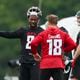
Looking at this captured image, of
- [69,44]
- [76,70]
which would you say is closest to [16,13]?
[76,70]

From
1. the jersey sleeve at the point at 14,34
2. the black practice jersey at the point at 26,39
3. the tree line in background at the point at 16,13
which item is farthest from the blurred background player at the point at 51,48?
the tree line in background at the point at 16,13

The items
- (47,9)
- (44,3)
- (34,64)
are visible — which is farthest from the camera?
(44,3)

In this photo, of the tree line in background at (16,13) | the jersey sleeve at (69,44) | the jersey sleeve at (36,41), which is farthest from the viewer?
the tree line in background at (16,13)

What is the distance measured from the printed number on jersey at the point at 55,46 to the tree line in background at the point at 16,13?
106 feet

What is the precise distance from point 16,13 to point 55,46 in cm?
4045

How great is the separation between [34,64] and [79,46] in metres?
1.19

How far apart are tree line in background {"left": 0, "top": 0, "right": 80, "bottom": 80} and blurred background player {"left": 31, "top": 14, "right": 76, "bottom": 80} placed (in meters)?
32.4

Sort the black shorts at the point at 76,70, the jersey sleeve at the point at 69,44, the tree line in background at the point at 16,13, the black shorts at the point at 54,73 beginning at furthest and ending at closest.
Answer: the tree line in background at the point at 16,13
the black shorts at the point at 76,70
the jersey sleeve at the point at 69,44
the black shorts at the point at 54,73

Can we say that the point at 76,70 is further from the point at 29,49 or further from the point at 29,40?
the point at 29,40

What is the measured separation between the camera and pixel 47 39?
16797 mm

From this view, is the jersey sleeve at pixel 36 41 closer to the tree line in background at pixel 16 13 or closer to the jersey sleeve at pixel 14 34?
the jersey sleeve at pixel 14 34

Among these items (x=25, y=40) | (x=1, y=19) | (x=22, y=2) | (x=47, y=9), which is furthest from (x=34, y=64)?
(x=22, y=2)

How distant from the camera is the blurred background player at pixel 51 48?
55.1ft

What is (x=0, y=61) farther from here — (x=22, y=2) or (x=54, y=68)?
(x=54, y=68)
